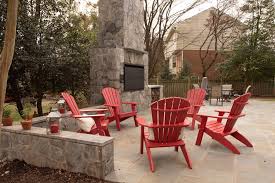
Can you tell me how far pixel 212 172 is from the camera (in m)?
3.20

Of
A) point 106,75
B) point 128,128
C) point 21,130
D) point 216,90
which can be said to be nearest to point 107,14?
point 106,75

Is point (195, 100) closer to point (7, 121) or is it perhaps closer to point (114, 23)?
point (114, 23)

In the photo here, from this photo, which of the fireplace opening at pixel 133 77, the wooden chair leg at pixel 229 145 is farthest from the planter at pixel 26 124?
the fireplace opening at pixel 133 77

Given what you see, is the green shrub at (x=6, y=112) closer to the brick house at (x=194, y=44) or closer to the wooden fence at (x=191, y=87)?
the wooden fence at (x=191, y=87)

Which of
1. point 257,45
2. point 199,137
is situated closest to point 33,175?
point 199,137

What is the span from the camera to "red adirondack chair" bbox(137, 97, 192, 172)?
132 inches

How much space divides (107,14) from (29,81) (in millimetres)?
2677

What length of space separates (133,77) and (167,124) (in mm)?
4198

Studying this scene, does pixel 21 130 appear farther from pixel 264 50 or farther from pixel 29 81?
pixel 264 50

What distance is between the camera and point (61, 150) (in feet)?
10.6

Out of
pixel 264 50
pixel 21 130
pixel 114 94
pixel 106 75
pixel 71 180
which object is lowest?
pixel 71 180

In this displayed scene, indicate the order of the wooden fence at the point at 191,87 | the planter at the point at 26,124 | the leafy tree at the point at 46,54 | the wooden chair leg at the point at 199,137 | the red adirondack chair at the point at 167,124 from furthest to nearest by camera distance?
1. the wooden fence at the point at 191,87
2. the leafy tree at the point at 46,54
3. the wooden chair leg at the point at 199,137
4. the planter at the point at 26,124
5. the red adirondack chair at the point at 167,124

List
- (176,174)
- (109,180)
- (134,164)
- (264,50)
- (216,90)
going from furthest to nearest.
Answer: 1. (264,50)
2. (216,90)
3. (134,164)
4. (176,174)
5. (109,180)

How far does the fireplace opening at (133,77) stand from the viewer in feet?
22.9
